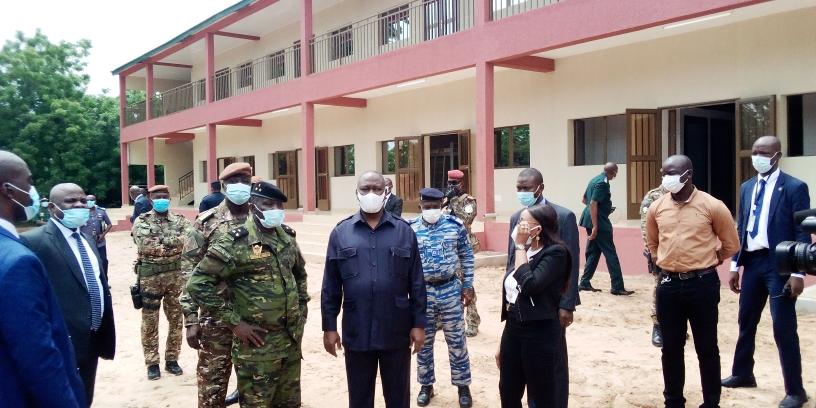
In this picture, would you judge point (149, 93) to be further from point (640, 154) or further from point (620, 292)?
point (620, 292)

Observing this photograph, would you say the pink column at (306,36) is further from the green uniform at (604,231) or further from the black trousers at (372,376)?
the black trousers at (372,376)

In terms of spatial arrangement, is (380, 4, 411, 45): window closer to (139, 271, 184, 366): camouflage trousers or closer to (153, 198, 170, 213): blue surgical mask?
(153, 198, 170, 213): blue surgical mask

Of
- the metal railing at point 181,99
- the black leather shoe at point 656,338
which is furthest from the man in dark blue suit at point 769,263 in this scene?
the metal railing at point 181,99

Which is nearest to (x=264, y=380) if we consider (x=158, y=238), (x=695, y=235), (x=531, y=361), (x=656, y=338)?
(x=531, y=361)

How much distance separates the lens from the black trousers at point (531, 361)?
3449mm

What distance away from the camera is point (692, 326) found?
417cm

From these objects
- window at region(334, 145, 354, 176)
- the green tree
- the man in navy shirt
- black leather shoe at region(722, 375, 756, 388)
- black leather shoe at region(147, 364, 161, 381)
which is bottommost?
black leather shoe at region(147, 364, 161, 381)

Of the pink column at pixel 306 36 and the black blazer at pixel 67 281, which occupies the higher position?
the pink column at pixel 306 36

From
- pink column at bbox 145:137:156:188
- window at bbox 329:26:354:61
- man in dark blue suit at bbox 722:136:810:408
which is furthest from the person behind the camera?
pink column at bbox 145:137:156:188

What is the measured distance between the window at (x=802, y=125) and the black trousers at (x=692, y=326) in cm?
739

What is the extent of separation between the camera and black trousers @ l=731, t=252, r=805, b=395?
435 centimetres

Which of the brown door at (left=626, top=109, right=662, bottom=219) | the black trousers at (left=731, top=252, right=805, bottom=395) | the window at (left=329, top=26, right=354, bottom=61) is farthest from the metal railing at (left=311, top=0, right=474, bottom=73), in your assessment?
the black trousers at (left=731, top=252, right=805, bottom=395)

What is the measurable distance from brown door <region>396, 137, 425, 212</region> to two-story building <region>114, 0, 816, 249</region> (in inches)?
2.0

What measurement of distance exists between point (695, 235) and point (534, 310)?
4.69ft
